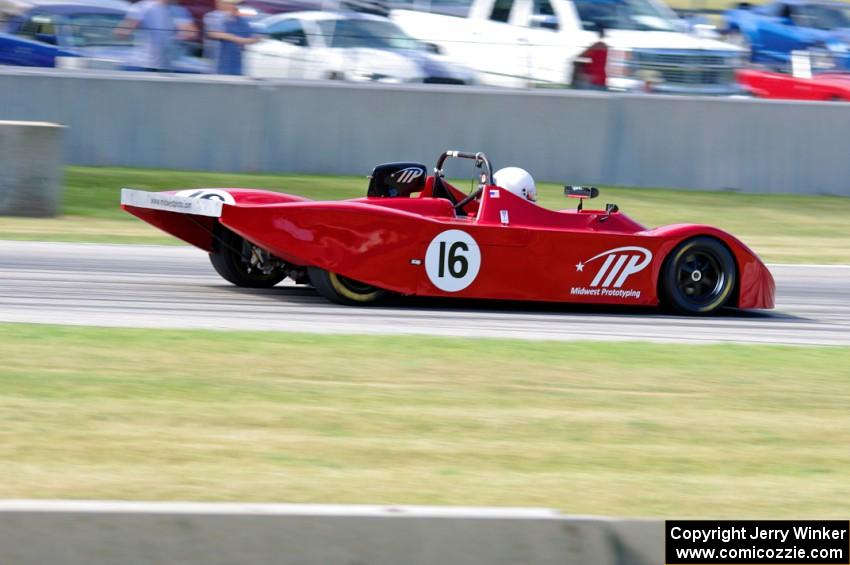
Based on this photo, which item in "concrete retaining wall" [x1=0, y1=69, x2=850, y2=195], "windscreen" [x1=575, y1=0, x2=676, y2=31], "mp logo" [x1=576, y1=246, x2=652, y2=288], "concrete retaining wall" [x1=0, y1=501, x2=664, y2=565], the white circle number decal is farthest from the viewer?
"windscreen" [x1=575, y1=0, x2=676, y2=31]

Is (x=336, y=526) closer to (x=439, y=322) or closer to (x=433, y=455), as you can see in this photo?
(x=433, y=455)

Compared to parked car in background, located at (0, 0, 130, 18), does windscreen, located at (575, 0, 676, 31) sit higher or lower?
higher

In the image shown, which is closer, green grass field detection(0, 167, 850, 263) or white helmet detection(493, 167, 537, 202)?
white helmet detection(493, 167, 537, 202)

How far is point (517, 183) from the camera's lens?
30.9 ft

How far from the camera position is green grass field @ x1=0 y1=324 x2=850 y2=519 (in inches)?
190

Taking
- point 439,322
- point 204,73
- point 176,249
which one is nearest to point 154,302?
point 439,322

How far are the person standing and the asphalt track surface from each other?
5.63 meters

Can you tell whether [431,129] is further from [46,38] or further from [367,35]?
[46,38]

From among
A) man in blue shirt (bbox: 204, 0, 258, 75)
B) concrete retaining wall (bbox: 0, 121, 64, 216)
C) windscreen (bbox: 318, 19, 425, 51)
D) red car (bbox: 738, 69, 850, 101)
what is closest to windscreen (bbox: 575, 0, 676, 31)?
red car (bbox: 738, 69, 850, 101)

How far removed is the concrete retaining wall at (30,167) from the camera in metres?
13.1

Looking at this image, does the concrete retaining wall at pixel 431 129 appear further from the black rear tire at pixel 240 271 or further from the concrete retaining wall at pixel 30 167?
the black rear tire at pixel 240 271

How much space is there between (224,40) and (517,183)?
8292 mm

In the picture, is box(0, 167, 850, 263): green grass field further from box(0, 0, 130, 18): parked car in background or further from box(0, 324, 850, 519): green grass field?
box(0, 324, 850, 519): green grass field

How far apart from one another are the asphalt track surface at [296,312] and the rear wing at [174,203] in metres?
0.69
